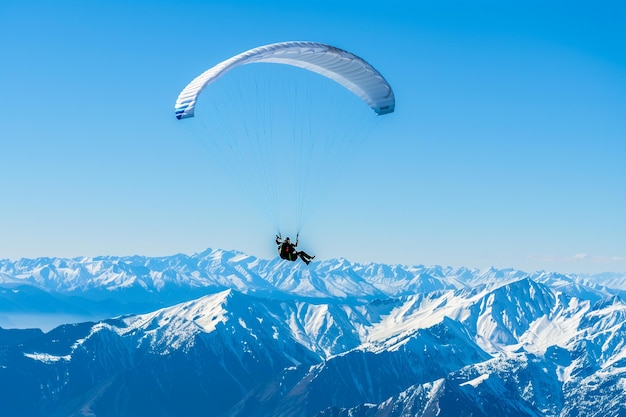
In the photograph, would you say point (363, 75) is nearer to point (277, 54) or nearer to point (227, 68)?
point (277, 54)

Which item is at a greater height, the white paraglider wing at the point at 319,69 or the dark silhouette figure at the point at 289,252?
the white paraglider wing at the point at 319,69

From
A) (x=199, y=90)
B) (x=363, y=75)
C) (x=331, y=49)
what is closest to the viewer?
(x=199, y=90)

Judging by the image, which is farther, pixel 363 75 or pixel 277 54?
pixel 363 75

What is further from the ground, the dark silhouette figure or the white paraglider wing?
the white paraglider wing

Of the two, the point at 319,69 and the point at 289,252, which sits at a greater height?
the point at 319,69

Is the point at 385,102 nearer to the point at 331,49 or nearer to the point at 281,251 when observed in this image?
the point at 331,49

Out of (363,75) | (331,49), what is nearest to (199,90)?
(331,49)

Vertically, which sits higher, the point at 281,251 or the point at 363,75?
the point at 363,75

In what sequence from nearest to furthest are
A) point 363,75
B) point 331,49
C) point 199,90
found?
point 199,90 → point 331,49 → point 363,75
